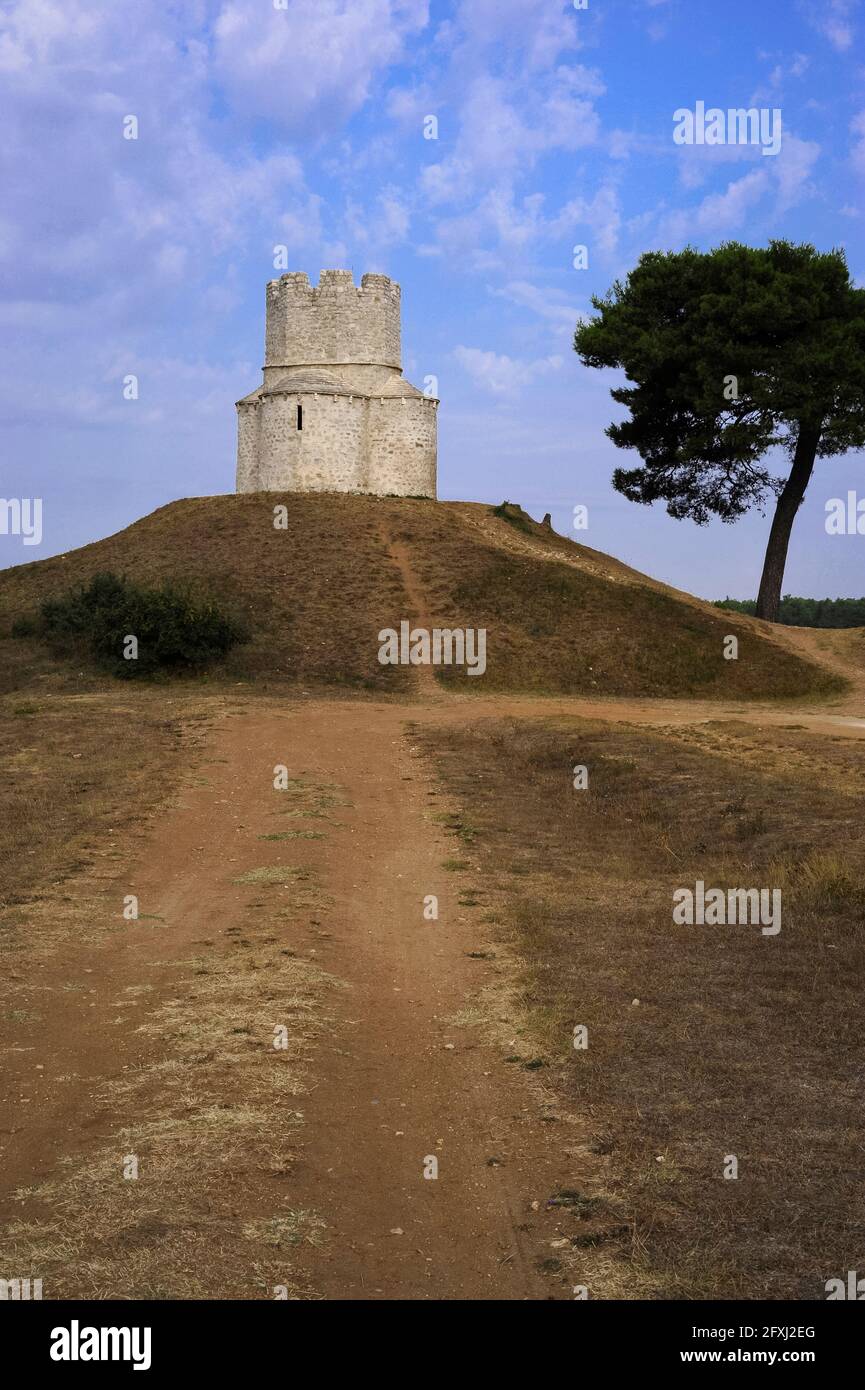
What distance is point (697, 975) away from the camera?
8867 millimetres

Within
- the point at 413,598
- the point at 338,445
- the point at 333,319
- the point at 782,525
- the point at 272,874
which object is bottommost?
the point at 272,874

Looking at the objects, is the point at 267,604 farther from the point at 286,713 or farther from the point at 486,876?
the point at 486,876

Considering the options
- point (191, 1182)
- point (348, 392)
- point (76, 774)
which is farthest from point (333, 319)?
point (191, 1182)

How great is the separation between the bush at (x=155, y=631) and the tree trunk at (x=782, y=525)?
776 inches

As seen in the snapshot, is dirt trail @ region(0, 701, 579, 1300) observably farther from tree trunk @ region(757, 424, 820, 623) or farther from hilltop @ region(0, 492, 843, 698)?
tree trunk @ region(757, 424, 820, 623)

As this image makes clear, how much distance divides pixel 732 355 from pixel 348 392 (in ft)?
60.7

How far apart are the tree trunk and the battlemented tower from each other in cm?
1701

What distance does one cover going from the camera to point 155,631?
3331 cm

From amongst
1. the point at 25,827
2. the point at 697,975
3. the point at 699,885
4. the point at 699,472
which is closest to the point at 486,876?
the point at 699,885

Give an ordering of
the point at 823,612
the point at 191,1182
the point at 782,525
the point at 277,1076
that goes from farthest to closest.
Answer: the point at 823,612
the point at 782,525
the point at 277,1076
the point at 191,1182

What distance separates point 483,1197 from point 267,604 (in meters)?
34.8

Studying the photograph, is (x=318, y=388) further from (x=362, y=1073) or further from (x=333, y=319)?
(x=362, y=1073)

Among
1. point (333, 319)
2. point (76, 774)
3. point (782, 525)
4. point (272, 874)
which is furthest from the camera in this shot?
point (333, 319)

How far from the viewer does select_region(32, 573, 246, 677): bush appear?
109 ft
